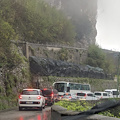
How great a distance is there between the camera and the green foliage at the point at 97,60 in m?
72.5

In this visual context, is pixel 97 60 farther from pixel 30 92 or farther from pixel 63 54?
pixel 30 92

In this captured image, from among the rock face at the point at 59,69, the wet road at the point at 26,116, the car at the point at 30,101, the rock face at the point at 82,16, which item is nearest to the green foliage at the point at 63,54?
the rock face at the point at 59,69

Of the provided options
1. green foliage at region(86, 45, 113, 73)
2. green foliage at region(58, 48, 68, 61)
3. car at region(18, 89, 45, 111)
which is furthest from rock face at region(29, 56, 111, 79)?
car at region(18, 89, 45, 111)

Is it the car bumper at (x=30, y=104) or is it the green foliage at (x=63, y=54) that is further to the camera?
the green foliage at (x=63, y=54)

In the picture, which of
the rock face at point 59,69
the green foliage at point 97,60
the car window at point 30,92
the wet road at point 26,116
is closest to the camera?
the wet road at point 26,116

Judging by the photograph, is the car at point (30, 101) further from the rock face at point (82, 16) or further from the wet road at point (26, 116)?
the rock face at point (82, 16)

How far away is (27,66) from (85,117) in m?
38.4

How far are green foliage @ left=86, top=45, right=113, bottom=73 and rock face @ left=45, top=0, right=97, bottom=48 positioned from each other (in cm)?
2009

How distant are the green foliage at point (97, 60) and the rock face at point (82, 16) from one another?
20086 millimetres

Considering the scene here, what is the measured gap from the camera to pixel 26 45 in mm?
43500

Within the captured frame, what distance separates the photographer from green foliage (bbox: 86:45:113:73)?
7250 centimetres

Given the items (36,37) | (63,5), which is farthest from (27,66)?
(63,5)

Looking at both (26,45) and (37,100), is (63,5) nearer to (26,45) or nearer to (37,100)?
(26,45)

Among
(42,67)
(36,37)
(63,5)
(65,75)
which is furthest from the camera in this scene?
(63,5)
